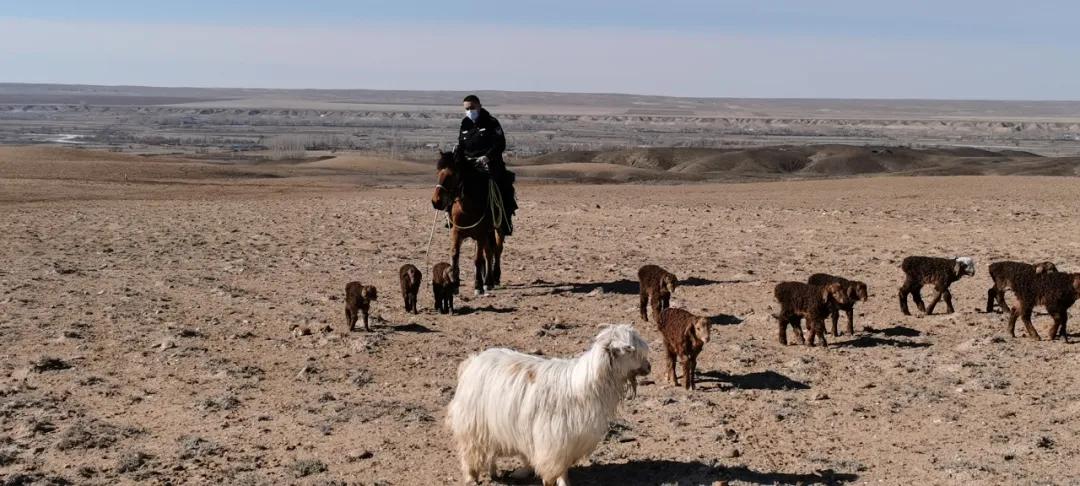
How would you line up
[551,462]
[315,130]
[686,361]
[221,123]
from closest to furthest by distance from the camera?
[551,462]
[686,361]
[315,130]
[221,123]

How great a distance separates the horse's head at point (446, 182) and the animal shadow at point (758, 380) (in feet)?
18.2

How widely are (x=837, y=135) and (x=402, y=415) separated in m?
136

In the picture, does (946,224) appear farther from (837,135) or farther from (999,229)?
(837,135)

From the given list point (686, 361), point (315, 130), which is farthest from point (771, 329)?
point (315, 130)

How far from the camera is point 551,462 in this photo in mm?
7832

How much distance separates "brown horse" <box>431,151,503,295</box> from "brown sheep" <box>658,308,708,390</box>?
213 inches

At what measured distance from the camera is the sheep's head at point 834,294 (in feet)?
40.1

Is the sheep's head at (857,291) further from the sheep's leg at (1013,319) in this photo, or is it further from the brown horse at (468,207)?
the brown horse at (468,207)

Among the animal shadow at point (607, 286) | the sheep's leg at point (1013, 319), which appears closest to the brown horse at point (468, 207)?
the animal shadow at point (607, 286)

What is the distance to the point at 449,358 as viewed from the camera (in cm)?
1213

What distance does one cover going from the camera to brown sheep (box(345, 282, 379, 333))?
12930 millimetres

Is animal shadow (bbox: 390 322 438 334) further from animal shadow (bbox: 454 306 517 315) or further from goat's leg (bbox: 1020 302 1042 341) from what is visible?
goat's leg (bbox: 1020 302 1042 341)

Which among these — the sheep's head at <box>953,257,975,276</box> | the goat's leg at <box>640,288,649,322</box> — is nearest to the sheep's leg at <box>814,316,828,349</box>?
the goat's leg at <box>640,288,649,322</box>

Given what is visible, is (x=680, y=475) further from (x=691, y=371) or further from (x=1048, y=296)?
(x=1048, y=296)
